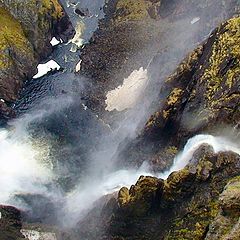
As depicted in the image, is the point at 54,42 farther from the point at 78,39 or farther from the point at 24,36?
the point at 24,36

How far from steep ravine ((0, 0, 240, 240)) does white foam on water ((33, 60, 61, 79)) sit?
3.83 ft

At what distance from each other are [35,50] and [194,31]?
31.3 metres

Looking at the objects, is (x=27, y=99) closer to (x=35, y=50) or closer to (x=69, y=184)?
(x=35, y=50)

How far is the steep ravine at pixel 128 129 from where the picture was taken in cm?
5075

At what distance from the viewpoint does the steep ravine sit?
50750 millimetres

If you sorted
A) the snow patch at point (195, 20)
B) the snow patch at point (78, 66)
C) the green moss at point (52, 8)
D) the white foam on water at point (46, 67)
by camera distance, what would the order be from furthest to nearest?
the green moss at point (52, 8) < the snow patch at point (195, 20) < the snow patch at point (78, 66) < the white foam on water at point (46, 67)

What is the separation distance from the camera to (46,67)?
9369 cm

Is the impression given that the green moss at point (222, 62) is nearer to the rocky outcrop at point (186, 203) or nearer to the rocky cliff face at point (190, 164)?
the rocky cliff face at point (190, 164)

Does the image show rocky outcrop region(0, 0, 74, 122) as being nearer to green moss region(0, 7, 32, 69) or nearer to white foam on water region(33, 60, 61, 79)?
green moss region(0, 7, 32, 69)

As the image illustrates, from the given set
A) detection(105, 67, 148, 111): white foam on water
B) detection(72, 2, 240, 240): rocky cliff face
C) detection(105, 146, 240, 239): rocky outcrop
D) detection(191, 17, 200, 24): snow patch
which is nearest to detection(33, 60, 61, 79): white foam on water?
detection(105, 67, 148, 111): white foam on water

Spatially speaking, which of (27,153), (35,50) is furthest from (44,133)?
(35,50)

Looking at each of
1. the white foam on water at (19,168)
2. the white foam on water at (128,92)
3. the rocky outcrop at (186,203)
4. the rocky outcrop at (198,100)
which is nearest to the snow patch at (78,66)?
the white foam on water at (128,92)

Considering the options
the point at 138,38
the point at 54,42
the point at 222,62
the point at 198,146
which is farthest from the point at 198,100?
the point at 54,42

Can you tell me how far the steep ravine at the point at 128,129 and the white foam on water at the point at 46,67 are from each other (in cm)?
117
